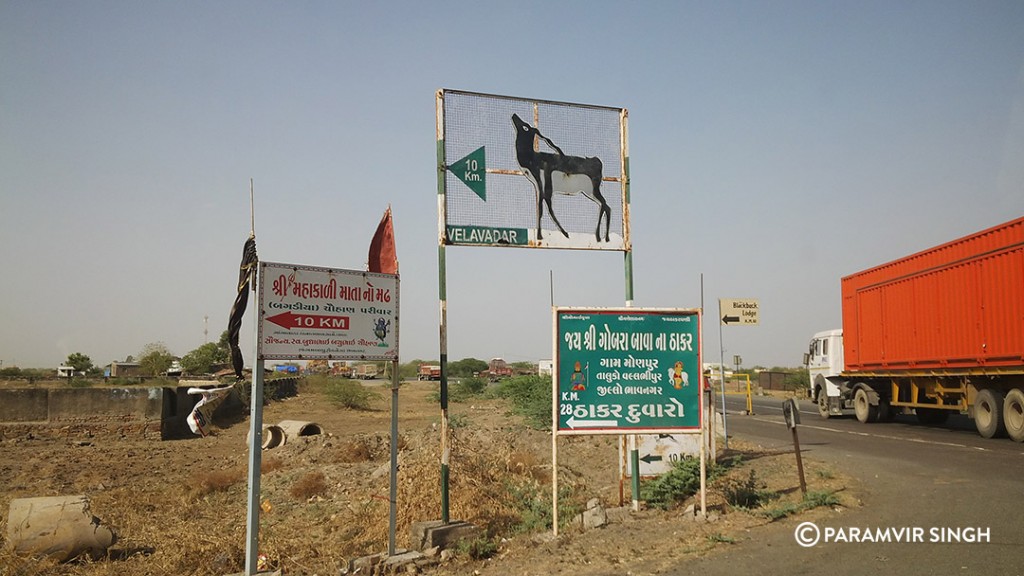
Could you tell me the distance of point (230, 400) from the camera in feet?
98.0

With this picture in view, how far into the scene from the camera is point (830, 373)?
24688 millimetres

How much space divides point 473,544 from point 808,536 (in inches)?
127

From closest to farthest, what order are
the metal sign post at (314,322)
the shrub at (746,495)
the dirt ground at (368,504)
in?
the metal sign post at (314,322) → the dirt ground at (368,504) → the shrub at (746,495)

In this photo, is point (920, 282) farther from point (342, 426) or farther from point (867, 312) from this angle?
point (342, 426)

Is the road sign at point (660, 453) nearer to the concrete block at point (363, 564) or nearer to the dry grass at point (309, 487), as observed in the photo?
the concrete block at point (363, 564)

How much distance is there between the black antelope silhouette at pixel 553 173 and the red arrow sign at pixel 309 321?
2841 mm

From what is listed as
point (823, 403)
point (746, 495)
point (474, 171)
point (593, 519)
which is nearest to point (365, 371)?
point (823, 403)

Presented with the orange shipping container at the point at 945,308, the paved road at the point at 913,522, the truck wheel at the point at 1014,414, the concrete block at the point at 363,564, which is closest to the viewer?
the paved road at the point at 913,522

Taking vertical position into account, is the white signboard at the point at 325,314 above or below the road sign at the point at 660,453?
above

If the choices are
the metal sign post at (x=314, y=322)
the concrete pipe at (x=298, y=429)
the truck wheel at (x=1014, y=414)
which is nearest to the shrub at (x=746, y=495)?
the metal sign post at (x=314, y=322)

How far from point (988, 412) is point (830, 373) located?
8440mm

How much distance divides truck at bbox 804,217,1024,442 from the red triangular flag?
13.3 meters

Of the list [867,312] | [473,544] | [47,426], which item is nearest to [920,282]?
[867,312]

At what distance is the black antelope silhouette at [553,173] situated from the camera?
873 cm
